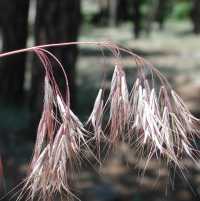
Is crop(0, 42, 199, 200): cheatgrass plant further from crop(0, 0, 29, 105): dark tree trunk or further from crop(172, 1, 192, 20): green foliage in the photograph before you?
crop(172, 1, 192, 20): green foliage

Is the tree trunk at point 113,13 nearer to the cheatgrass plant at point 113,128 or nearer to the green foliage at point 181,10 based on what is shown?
the green foliage at point 181,10

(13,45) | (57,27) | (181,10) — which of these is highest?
(181,10)

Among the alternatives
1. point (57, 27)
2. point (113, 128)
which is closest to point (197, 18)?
point (57, 27)

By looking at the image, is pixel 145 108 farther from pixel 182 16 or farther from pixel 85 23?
pixel 182 16

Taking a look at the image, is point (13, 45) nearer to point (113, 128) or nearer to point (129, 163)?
point (129, 163)

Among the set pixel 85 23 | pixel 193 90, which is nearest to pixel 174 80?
pixel 193 90

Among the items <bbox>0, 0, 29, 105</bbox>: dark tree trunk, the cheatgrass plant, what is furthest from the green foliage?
the cheatgrass plant

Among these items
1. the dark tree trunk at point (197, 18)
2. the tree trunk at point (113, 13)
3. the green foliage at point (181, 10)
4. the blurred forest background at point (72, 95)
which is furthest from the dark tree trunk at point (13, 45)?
the green foliage at point (181, 10)
